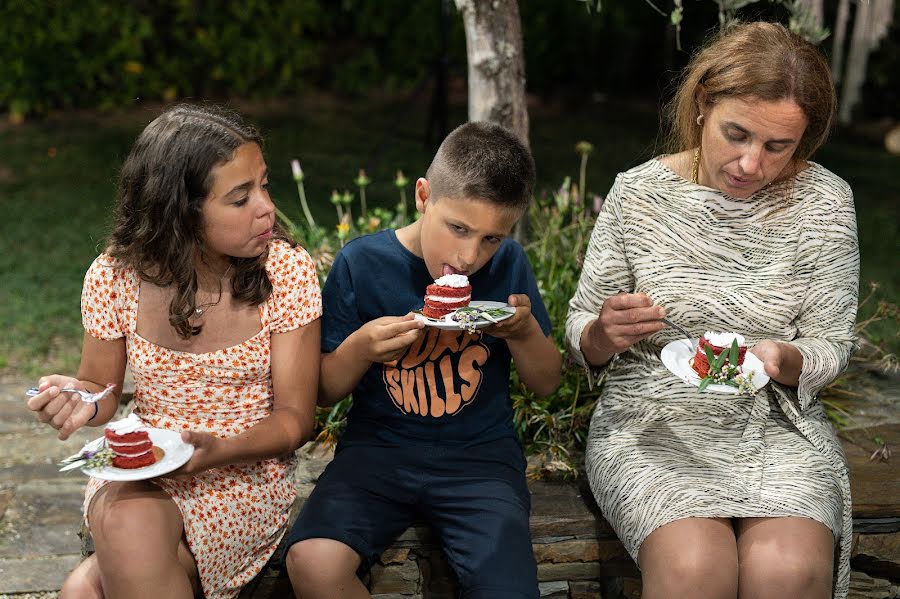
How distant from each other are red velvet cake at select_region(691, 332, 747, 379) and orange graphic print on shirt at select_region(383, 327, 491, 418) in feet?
1.88

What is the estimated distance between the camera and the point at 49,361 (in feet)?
15.8

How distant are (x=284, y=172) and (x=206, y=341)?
5.42 m

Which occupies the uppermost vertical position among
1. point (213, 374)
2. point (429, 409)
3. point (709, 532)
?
point (213, 374)

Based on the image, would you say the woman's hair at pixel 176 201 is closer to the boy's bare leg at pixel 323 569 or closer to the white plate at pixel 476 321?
the white plate at pixel 476 321

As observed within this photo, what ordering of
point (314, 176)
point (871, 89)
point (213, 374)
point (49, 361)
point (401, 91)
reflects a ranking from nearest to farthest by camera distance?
point (213, 374)
point (49, 361)
point (314, 176)
point (871, 89)
point (401, 91)

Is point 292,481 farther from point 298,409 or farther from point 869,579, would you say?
point 869,579

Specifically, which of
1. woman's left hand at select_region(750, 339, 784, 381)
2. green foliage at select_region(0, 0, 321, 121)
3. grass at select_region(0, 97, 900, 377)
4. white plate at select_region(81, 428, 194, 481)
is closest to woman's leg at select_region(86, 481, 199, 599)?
white plate at select_region(81, 428, 194, 481)

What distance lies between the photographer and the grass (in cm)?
541

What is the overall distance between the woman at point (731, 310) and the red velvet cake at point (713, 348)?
3.4 inches

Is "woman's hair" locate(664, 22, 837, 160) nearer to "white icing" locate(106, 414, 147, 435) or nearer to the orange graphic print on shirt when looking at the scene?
the orange graphic print on shirt

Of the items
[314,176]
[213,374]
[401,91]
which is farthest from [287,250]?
[401,91]

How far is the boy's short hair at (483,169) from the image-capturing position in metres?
2.48

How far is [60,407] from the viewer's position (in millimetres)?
2350

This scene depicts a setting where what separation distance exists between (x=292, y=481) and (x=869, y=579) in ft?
5.58
